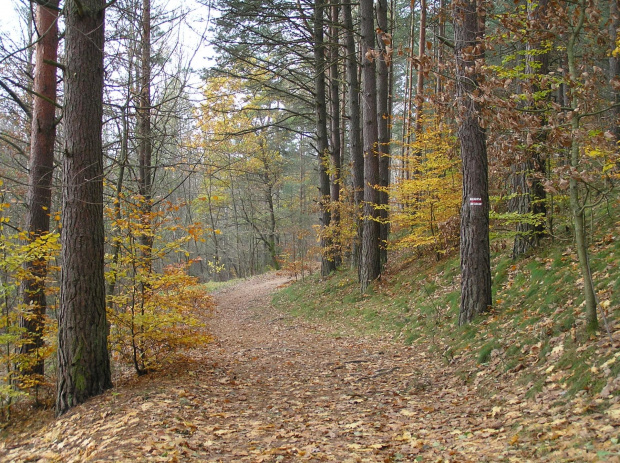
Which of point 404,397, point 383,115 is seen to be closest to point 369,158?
point 383,115

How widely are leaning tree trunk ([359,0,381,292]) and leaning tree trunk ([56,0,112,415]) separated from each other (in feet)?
24.6

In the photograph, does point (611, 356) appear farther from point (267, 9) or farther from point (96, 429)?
A: point (267, 9)

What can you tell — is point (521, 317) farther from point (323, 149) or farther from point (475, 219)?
point (323, 149)

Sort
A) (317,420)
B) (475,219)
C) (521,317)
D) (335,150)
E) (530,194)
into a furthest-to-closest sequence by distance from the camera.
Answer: (335,150), (530,194), (475,219), (521,317), (317,420)

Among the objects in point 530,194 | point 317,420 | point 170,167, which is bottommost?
point 317,420

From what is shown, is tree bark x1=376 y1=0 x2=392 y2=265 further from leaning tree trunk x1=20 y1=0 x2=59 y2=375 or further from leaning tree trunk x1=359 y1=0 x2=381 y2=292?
leaning tree trunk x1=20 y1=0 x2=59 y2=375

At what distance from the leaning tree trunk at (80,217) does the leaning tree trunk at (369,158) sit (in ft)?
24.6

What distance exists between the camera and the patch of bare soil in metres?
3.51

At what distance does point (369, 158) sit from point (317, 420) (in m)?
8.37

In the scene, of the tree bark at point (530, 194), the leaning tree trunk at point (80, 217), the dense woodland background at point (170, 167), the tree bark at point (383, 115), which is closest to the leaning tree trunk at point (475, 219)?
the dense woodland background at point (170, 167)

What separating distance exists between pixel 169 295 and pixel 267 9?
29.0 ft

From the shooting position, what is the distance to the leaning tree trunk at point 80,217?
5461 mm

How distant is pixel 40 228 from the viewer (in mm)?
6930

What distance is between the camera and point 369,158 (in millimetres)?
11938
